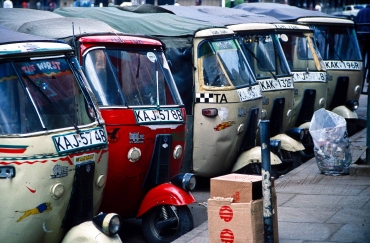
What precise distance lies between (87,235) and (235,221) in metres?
1.23

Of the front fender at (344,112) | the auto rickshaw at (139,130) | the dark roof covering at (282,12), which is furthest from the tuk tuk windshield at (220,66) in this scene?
the dark roof covering at (282,12)

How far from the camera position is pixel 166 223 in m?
7.82

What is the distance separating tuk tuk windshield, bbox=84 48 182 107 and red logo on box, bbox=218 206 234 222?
1.92 metres

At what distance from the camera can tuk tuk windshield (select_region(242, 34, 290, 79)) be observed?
12234 millimetres

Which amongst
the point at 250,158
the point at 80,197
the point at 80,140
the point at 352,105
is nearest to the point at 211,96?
the point at 250,158

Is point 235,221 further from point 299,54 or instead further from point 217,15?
point 217,15

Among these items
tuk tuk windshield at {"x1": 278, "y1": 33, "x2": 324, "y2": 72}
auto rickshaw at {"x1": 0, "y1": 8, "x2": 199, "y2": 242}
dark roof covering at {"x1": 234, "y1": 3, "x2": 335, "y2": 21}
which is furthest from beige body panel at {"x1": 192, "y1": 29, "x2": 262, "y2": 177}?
dark roof covering at {"x1": 234, "y1": 3, "x2": 335, "y2": 21}

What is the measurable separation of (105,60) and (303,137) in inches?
221

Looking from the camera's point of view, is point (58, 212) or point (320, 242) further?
point (320, 242)

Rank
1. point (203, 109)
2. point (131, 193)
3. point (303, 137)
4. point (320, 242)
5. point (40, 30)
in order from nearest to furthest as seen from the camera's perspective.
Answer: point (320, 242) → point (131, 193) → point (40, 30) → point (203, 109) → point (303, 137)

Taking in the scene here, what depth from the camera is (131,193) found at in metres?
7.90

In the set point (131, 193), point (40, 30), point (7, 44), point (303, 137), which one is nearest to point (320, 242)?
point (131, 193)

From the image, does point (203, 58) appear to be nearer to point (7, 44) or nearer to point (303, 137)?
point (303, 137)

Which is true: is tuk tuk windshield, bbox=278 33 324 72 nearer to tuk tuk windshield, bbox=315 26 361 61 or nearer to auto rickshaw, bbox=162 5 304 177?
auto rickshaw, bbox=162 5 304 177
